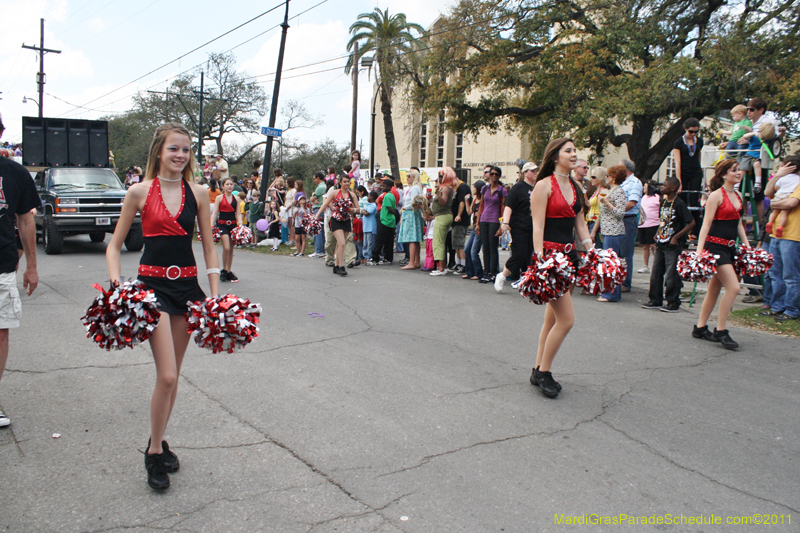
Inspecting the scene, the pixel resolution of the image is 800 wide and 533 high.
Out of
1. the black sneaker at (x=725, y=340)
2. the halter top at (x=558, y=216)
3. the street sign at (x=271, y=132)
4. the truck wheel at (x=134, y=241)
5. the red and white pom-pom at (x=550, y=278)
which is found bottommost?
the black sneaker at (x=725, y=340)

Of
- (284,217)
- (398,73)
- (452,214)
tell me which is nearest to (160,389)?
(452,214)

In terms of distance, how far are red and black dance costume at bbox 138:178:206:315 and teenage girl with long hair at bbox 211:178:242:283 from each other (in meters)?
6.97

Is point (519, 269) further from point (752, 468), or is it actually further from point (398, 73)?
point (398, 73)

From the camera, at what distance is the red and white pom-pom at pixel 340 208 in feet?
37.6

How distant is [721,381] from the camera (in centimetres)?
532

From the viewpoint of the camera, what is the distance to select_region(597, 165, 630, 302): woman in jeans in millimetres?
9195

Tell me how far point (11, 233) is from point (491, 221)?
311 inches

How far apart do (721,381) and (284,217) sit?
538 inches

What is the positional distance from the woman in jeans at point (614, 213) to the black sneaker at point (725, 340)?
2548mm

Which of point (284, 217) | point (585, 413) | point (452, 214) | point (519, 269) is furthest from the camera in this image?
point (284, 217)

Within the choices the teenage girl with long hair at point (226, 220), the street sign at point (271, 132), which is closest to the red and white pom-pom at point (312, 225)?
the teenage girl with long hair at point (226, 220)

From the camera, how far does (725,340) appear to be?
21.2ft

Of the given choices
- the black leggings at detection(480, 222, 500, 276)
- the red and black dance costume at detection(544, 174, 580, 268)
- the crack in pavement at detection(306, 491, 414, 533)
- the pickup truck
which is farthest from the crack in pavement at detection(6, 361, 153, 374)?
the pickup truck

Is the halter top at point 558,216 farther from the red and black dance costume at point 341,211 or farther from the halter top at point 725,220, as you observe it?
the red and black dance costume at point 341,211
